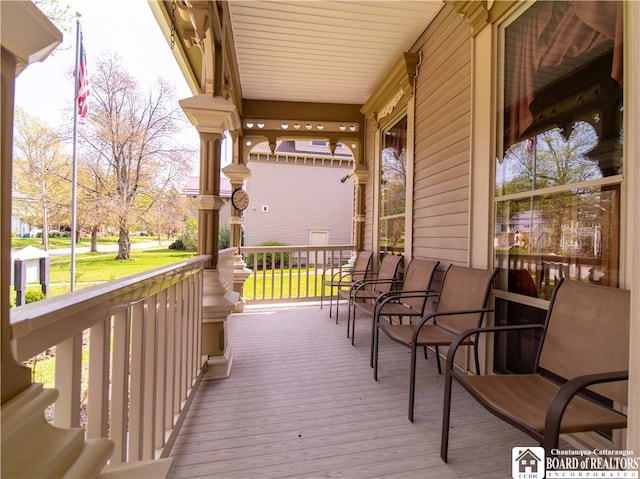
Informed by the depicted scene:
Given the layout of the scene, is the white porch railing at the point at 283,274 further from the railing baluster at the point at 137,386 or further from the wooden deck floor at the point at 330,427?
the railing baluster at the point at 137,386

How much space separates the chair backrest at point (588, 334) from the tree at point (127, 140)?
34.4 ft

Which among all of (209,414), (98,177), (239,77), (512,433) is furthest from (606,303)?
(98,177)

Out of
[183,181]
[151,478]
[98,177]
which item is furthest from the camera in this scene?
[183,181]

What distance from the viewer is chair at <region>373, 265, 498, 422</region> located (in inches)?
79.0

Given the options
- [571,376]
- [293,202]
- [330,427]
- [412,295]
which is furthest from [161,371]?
[293,202]

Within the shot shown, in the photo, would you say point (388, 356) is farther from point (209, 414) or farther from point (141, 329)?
point (141, 329)

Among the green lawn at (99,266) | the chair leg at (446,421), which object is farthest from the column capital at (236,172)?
the chair leg at (446,421)

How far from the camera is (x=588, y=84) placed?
1.62 meters

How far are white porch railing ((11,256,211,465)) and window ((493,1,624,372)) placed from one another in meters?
2.13

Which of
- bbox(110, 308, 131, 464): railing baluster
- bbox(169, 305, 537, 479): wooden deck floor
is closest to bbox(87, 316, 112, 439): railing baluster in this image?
bbox(110, 308, 131, 464): railing baluster

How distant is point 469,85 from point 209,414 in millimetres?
3122

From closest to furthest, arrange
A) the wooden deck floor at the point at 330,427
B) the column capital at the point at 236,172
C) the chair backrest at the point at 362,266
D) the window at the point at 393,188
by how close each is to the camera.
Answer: the wooden deck floor at the point at 330,427 < the window at the point at 393,188 < the chair backrest at the point at 362,266 < the column capital at the point at 236,172

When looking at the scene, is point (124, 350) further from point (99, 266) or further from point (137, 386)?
point (99, 266)

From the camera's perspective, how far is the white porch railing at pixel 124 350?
2.05 ft
